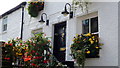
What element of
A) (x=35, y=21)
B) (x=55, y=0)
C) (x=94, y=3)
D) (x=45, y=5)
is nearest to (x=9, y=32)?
(x=35, y=21)

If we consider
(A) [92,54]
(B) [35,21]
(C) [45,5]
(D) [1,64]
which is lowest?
(D) [1,64]

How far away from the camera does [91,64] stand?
641 cm

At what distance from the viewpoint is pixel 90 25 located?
22.7 feet

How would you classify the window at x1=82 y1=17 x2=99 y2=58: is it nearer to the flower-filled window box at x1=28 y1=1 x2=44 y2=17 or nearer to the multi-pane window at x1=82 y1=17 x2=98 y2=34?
the multi-pane window at x1=82 y1=17 x2=98 y2=34

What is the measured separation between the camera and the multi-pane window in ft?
22.0

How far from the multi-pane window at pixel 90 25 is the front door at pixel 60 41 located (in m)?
1.25

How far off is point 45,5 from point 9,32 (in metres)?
4.85

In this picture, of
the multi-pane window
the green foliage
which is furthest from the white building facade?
the green foliage

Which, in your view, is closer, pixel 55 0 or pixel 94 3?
pixel 94 3

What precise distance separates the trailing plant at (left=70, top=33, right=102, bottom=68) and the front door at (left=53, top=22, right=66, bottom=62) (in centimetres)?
179

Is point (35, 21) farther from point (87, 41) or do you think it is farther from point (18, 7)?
point (87, 41)

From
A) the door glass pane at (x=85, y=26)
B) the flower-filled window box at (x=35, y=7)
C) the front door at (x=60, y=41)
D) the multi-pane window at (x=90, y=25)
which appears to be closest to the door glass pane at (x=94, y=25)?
the multi-pane window at (x=90, y=25)

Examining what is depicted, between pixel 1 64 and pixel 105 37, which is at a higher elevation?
pixel 105 37

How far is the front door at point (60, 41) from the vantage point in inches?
326
